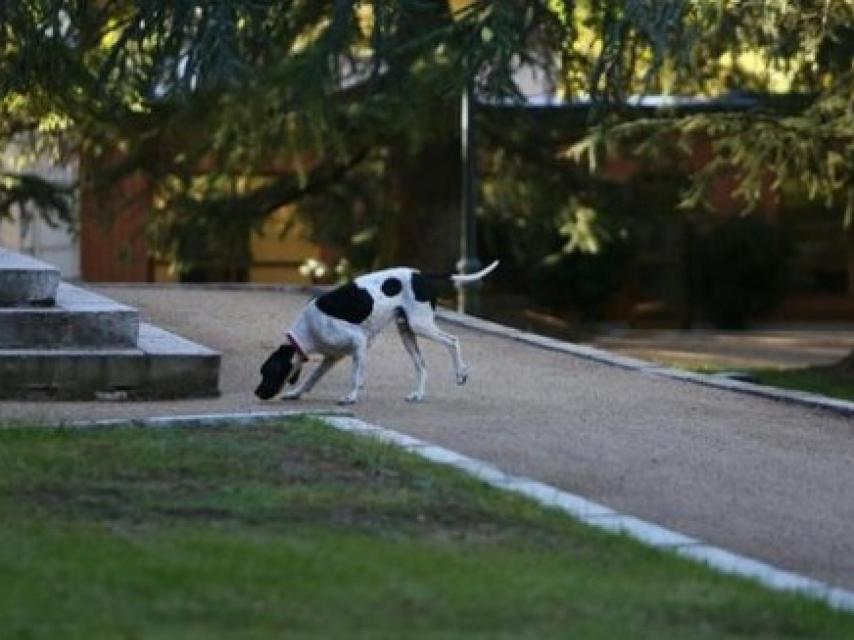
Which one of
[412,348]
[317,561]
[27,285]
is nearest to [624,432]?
[412,348]

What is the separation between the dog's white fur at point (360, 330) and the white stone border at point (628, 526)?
5.28 ft

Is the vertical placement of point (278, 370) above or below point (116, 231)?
below

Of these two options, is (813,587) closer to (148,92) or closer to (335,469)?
(335,469)

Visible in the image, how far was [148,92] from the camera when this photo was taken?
1859 centimetres

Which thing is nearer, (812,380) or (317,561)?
(317,561)

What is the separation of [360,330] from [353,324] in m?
0.08

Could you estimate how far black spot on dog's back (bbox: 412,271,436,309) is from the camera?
14.4m

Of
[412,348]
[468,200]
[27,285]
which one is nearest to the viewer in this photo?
[412,348]

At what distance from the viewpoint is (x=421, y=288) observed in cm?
1448

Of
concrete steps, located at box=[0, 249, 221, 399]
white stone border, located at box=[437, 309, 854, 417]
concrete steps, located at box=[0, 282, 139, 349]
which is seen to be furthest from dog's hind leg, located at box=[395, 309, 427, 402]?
white stone border, located at box=[437, 309, 854, 417]

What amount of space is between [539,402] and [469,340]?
5.09m

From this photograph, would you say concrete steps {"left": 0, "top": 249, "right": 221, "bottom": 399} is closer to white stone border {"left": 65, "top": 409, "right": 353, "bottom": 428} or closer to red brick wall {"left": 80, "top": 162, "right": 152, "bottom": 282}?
white stone border {"left": 65, "top": 409, "right": 353, "bottom": 428}

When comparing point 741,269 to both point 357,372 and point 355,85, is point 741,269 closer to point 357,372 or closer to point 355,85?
point 355,85

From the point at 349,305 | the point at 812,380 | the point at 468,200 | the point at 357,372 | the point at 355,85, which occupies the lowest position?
the point at 812,380
